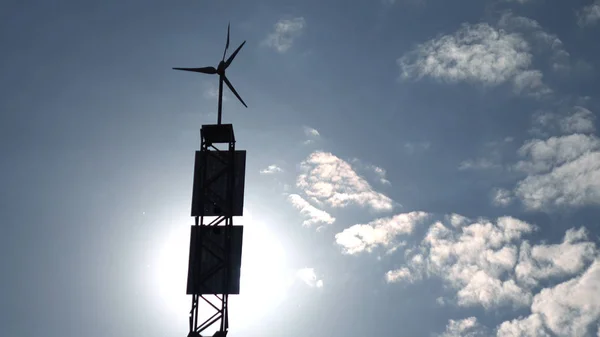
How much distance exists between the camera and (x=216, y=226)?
84.5ft

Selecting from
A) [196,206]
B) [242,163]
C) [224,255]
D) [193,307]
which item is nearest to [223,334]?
[193,307]

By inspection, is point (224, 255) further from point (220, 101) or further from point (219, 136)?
point (220, 101)

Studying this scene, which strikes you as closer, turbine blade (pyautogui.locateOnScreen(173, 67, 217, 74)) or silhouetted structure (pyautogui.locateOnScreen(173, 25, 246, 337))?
silhouetted structure (pyautogui.locateOnScreen(173, 25, 246, 337))

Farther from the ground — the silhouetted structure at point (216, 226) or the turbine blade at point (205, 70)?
the turbine blade at point (205, 70)

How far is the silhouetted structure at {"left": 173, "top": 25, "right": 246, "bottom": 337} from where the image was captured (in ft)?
81.1

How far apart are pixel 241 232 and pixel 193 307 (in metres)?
3.86

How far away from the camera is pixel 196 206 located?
2605 cm

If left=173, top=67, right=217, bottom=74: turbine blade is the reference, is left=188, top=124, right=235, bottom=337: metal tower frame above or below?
below

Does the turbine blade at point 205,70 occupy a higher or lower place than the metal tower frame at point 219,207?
higher

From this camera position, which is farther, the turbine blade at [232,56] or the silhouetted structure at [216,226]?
the turbine blade at [232,56]

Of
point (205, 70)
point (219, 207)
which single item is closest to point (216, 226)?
point (219, 207)

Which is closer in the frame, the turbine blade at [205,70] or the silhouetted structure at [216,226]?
the silhouetted structure at [216,226]

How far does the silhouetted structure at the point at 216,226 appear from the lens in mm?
24719

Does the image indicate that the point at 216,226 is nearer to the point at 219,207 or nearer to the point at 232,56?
the point at 219,207
